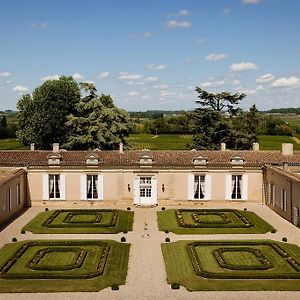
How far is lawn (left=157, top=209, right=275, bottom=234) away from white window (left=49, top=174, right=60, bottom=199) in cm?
937

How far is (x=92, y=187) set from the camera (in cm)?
4266

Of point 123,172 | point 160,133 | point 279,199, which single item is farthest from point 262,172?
point 160,133

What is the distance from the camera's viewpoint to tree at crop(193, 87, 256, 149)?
58.4m

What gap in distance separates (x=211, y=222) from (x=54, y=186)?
1474 cm

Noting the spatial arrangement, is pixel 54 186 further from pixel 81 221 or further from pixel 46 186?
pixel 81 221

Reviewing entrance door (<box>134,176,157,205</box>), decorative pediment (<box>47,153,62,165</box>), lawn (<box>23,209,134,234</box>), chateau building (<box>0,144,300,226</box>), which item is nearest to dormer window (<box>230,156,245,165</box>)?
chateau building (<box>0,144,300,226</box>)

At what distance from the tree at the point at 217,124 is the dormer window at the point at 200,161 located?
1617 cm

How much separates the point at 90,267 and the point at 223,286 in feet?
22.6

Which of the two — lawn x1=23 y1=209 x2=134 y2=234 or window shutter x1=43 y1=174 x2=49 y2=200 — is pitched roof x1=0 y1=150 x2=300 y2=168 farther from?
lawn x1=23 y1=209 x2=134 y2=234

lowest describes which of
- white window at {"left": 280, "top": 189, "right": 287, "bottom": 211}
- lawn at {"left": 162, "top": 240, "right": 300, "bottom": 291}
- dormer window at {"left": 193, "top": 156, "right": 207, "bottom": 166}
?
lawn at {"left": 162, "top": 240, "right": 300, "bottom": 291}

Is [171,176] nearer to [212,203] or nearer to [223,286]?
[212,203]

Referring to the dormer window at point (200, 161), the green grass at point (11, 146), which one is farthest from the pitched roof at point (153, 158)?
the green grass at point (11, 146)

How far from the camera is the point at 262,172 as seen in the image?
42.8 metres

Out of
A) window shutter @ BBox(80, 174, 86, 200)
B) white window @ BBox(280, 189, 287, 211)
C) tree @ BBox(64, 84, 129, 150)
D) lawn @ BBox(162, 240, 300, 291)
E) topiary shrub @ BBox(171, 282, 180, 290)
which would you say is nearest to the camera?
topiary shrub @ BBox(171, 282, 180, 290)
